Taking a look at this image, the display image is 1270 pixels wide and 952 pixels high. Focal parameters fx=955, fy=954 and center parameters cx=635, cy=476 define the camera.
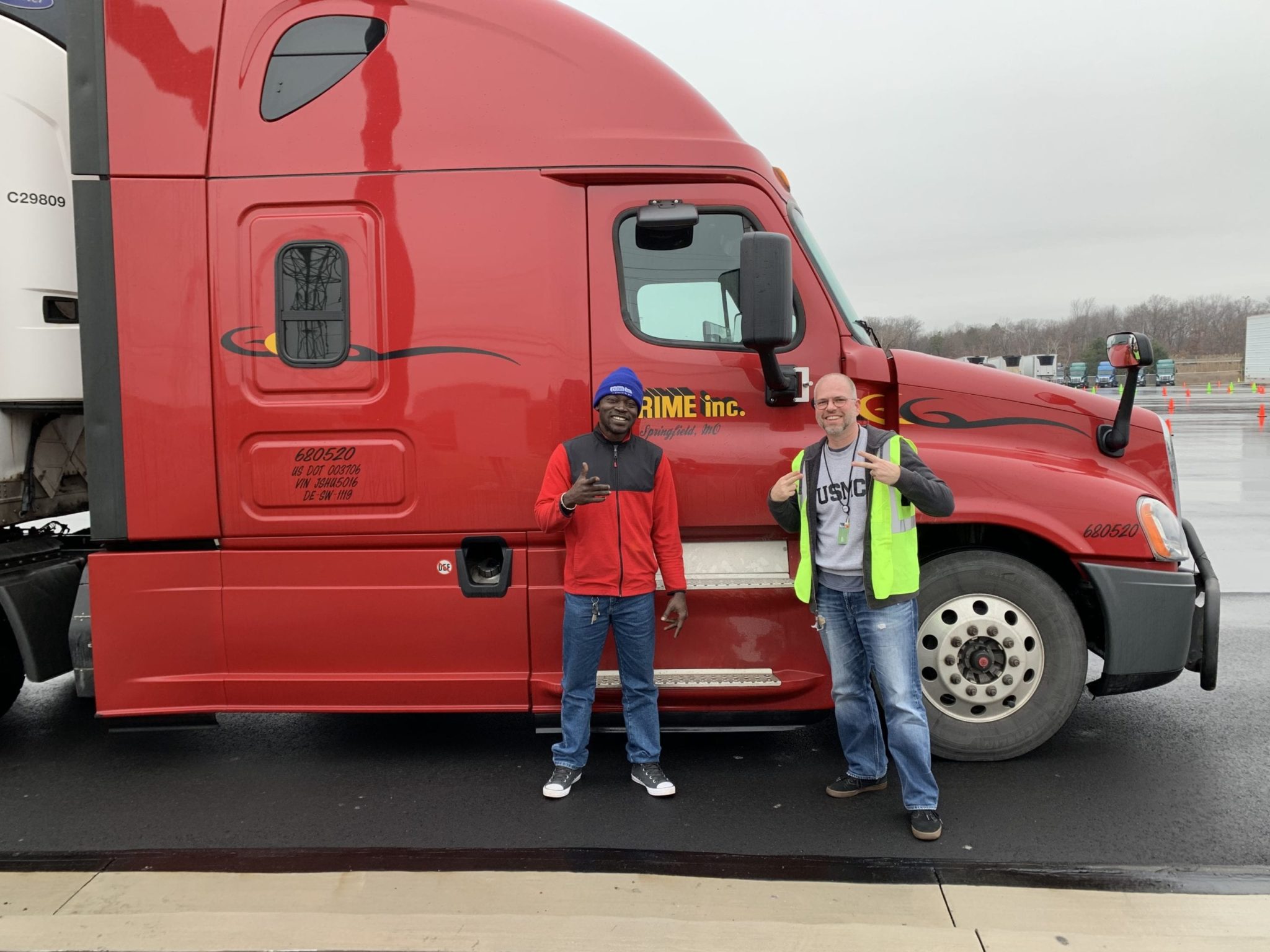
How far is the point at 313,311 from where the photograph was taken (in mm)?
4199

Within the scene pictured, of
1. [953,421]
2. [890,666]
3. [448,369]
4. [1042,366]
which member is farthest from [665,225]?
[1042,366]

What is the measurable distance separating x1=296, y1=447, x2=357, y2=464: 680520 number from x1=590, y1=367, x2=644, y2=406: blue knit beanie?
1.15m

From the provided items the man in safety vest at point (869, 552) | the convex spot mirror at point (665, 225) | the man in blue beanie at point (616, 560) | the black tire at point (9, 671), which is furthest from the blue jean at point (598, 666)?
the black tire at point (9, 671)

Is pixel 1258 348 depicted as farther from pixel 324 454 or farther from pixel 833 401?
pixel 324 454

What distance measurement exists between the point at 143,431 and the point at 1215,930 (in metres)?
4.44

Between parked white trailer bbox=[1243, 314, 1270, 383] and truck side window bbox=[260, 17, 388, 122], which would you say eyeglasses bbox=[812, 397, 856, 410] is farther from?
parked white trailer bbox=[1243, 314, 1270, 383]

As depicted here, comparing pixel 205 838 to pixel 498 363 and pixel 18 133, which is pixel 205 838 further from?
pixel 18 133

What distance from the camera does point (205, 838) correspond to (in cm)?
385

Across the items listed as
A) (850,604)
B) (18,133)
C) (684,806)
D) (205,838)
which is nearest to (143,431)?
(18,133)

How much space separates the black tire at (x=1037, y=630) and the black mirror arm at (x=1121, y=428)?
72 cm

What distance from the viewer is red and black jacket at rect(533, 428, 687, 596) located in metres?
3.95

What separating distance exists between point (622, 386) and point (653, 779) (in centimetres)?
170

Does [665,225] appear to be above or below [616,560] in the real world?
above

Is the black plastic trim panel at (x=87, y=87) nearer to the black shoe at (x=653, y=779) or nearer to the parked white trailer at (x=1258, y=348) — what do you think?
the black shoe at (x=653, y=779)
